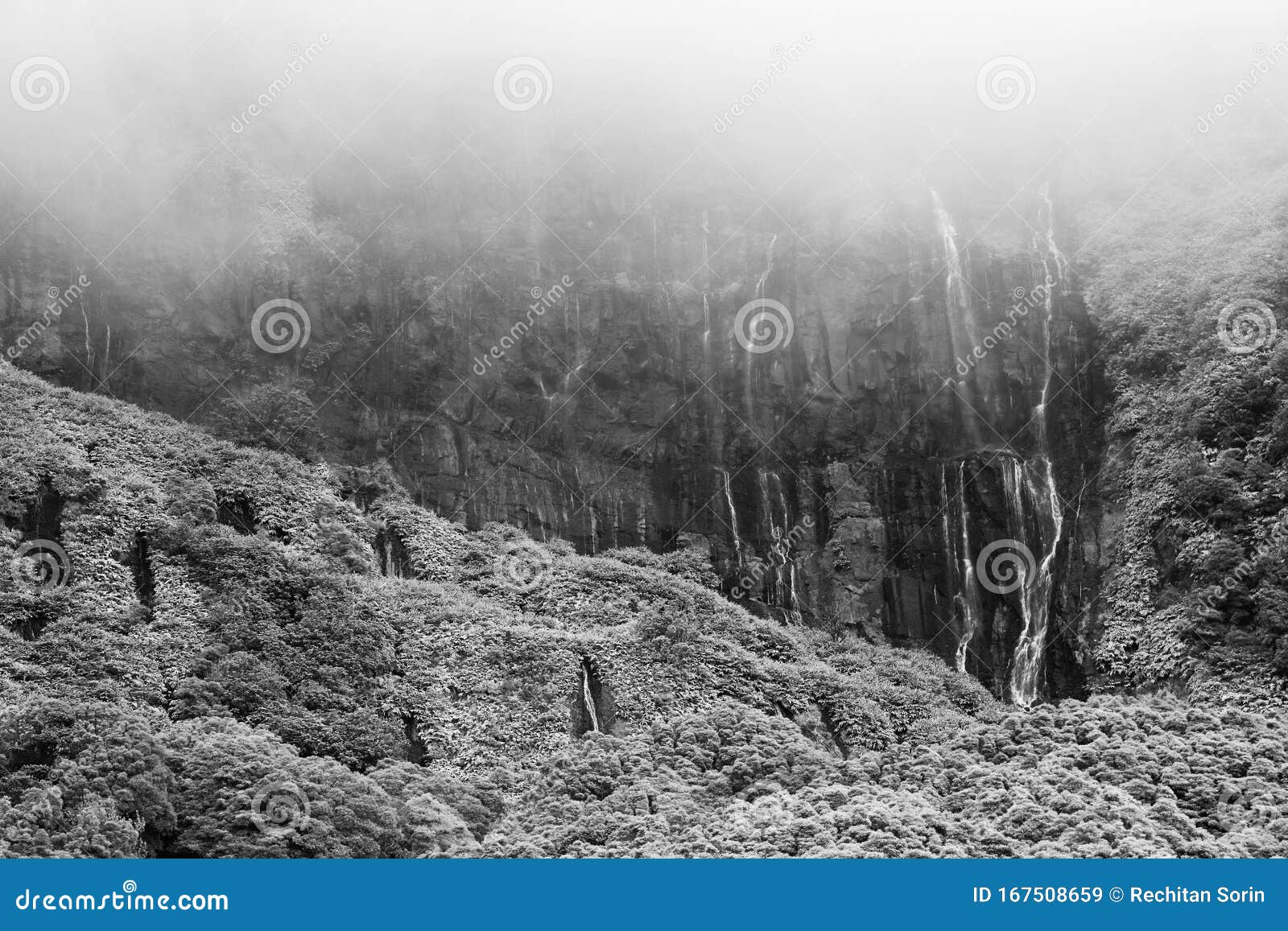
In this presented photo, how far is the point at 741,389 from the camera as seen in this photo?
109 feet

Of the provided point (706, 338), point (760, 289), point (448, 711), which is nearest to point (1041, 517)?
point (760, 289)

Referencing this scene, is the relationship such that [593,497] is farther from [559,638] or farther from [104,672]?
[104,672]

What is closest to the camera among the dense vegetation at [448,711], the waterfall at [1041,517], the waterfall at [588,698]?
the dense vegetation at [448,711]

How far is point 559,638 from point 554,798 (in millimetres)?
5360

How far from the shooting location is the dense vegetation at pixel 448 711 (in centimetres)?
1884

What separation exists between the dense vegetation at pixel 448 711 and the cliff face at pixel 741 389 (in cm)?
165

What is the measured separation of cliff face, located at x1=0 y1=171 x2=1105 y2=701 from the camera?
31.3 metres

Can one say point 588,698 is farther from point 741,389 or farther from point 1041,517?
point 1041,517

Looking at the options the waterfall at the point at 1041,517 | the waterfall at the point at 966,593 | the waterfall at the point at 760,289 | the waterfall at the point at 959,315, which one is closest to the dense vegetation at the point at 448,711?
the waterfall at the point at 966,593

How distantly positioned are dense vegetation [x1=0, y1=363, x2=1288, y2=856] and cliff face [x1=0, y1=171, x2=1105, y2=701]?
1646mm

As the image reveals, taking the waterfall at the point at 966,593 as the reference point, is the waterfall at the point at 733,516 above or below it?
above

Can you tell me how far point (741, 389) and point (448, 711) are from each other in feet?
38.5

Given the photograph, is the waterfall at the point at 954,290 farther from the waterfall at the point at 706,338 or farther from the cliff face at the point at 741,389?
the waterfall at the point at 706,338

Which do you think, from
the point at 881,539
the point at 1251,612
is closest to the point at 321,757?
the point at 881,539
